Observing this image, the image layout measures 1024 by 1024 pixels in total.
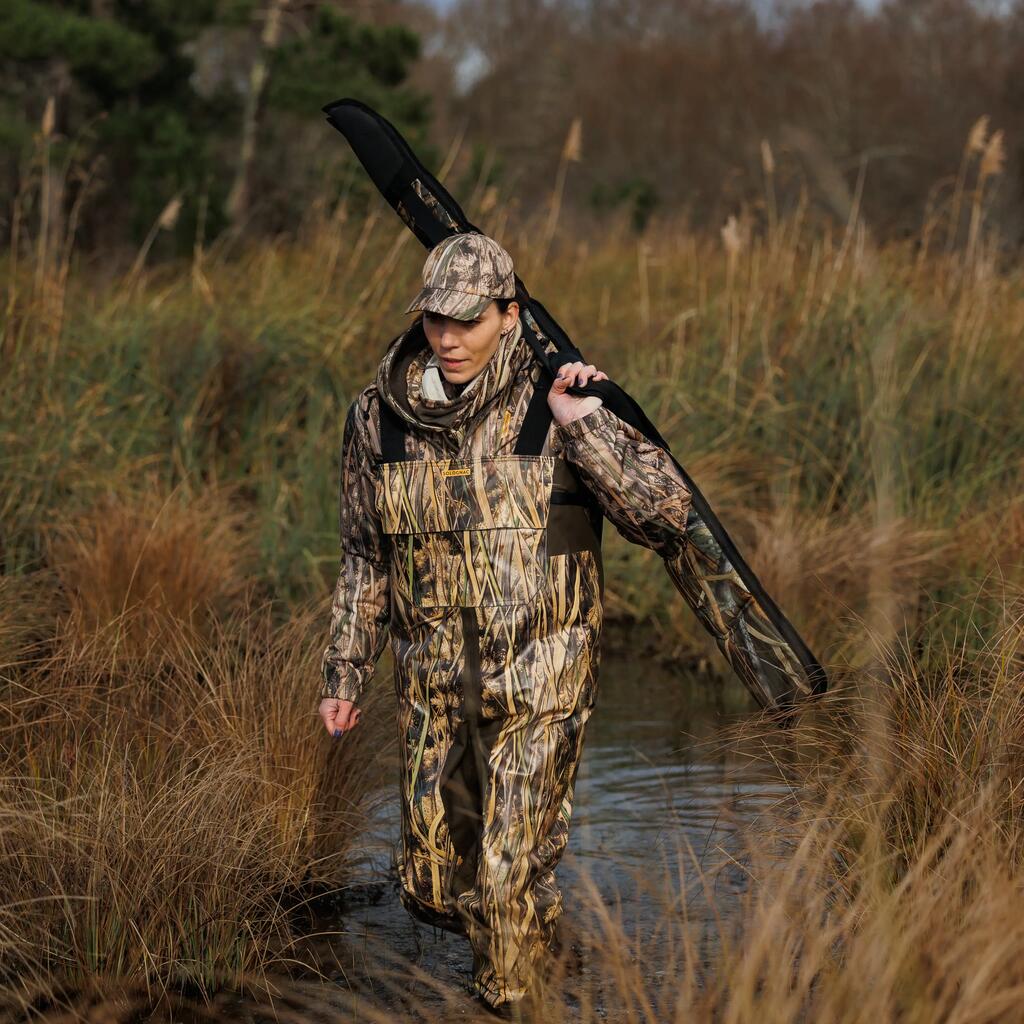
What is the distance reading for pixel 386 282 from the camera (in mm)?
10375

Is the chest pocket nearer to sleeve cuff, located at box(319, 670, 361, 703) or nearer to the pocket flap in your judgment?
the pocket flap

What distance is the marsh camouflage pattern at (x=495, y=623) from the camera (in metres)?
4.12

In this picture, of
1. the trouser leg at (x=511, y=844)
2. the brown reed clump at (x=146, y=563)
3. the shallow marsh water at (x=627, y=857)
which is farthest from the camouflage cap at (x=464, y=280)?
the brown reed clump at (x=146, y=563)

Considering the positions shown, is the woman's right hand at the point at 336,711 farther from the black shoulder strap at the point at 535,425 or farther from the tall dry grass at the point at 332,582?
the black shoulder strap at the point at 535,425

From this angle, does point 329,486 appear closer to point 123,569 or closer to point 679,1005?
point 123,569

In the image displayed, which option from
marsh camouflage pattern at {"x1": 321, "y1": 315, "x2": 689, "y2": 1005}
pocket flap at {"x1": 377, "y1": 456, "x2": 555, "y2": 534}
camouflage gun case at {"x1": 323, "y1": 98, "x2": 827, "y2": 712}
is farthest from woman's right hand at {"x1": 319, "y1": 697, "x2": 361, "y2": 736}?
camouflage gun case at {"x1": 323, "y1": 98, "x2": 827, "y2": 712}

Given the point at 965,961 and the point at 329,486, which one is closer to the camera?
the point at 965,961

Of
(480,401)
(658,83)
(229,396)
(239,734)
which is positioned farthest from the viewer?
(658,83)

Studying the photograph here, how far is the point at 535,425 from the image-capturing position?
4.22m

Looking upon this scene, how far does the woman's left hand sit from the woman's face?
0.61ft

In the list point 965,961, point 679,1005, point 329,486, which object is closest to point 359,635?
point 679,1005

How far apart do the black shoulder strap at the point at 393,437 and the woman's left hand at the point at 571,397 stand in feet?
1.26

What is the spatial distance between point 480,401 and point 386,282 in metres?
6.39

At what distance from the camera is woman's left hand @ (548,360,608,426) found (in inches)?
162
